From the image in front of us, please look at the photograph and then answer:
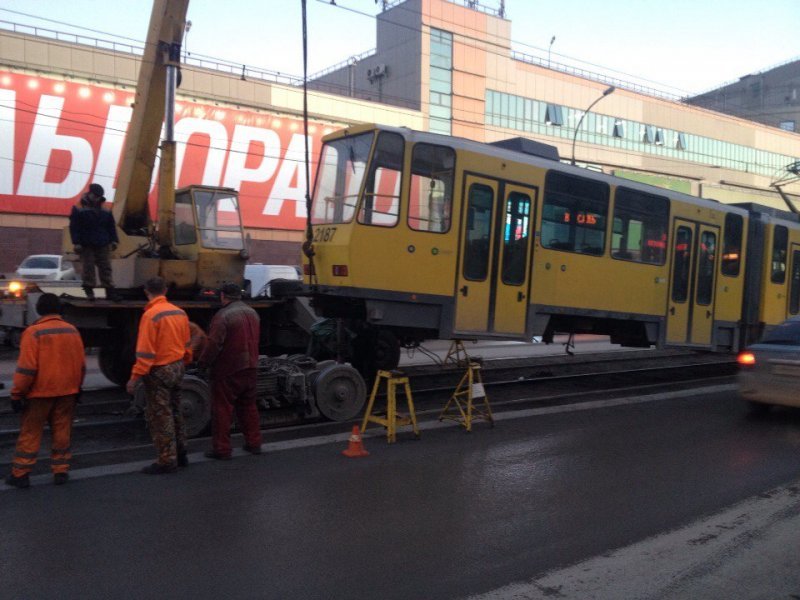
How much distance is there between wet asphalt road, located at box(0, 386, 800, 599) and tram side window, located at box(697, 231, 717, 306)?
5505 mm

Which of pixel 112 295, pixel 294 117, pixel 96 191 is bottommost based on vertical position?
pixel 112 295

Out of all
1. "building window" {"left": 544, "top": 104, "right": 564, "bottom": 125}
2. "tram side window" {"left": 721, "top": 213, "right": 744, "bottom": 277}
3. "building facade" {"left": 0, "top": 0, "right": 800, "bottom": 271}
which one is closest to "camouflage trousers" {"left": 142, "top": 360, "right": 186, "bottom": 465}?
"tram side window" {"left": 721, "top": 213, "right": 744, "bottom": 277}

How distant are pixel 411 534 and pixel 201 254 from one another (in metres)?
7.07

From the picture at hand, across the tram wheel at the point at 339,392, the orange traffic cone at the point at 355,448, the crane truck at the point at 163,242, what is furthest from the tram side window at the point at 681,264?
the orange traffic cone at the point at 355,448

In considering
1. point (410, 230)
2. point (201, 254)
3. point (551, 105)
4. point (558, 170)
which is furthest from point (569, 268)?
point (551, 105)

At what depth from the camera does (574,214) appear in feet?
36.7

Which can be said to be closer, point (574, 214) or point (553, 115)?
point (574, 214)

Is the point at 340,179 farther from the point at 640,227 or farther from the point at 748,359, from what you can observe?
the point at 748,359

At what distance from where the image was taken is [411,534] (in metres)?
5.23

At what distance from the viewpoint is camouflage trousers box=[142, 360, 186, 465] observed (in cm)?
645

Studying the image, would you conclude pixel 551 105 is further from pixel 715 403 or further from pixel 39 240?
pixel 715 403

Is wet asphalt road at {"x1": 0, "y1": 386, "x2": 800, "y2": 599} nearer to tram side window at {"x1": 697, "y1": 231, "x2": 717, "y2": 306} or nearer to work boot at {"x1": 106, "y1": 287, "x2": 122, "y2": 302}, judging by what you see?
work boot at {"x1": 106, "y1": 287, "x2": 122, "y2": 302}

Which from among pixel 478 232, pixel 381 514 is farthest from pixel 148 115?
pixel 381 514

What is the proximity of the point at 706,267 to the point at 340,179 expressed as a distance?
25.5 feet
